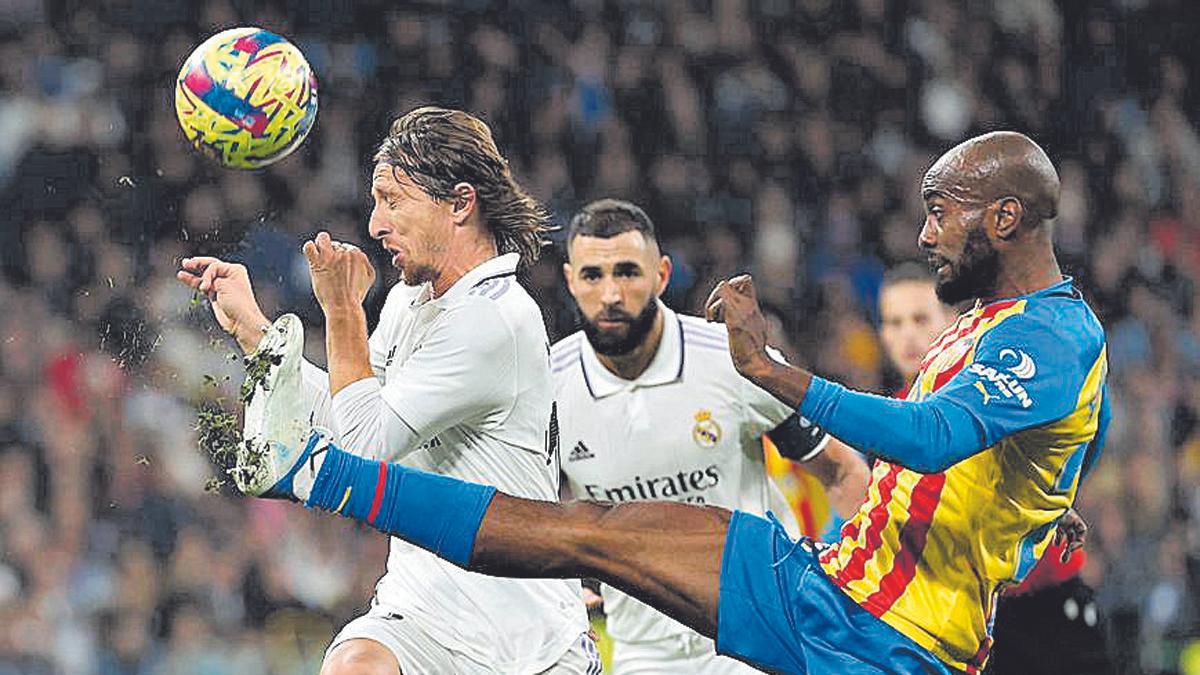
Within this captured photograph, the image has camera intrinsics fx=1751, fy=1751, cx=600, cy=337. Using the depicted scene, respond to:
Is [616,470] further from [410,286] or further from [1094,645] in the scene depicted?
[1094,645]

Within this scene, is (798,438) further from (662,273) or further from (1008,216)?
(1008,216)

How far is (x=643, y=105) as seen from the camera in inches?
514

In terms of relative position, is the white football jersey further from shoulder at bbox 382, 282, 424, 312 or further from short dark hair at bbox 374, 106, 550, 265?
short dark hair at bbox 374, 106, 550, 265

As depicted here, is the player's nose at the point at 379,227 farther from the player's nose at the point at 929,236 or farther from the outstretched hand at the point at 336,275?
the player's nose at the point at 929,236

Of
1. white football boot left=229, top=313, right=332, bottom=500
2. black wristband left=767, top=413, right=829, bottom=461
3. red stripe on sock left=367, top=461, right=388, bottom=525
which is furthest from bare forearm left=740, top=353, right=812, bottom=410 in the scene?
black wristband left=767, top=413, right=829, bottom=461

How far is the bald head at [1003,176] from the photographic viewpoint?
4.51 metres

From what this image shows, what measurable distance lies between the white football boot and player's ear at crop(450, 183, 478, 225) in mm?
780

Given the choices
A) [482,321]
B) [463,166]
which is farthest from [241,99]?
[482,321]

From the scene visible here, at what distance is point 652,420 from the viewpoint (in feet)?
20.6

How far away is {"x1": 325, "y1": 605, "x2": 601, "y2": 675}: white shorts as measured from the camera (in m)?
4.43

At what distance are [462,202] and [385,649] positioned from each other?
1277mm

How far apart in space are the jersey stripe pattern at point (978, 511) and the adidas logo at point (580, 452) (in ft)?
6.15

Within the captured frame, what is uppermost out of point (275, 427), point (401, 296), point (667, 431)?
point (401, 296)

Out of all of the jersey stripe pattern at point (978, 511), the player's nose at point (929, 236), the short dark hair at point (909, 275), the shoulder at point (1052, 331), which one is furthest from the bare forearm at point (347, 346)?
the short dark hair at point (909, 275)
